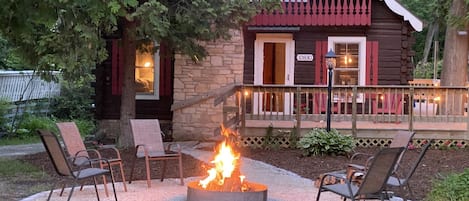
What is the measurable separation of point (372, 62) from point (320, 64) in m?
1.17

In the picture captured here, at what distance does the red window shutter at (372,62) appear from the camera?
1383cm

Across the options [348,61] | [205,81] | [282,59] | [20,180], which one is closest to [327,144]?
[205,81]

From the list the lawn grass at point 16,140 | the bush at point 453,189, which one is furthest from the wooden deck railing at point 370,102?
the lawn grass at point 16,140

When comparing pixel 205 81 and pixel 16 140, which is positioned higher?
pixel 205 81

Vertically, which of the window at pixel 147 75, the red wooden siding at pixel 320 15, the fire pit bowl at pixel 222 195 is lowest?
the fire pit bowl at pixel 222 195

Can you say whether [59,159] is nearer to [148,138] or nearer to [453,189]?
[148,138]

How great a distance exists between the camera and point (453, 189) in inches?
247

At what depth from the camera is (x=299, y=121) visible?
12.0m

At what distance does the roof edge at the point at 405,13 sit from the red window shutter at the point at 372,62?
0.83 m

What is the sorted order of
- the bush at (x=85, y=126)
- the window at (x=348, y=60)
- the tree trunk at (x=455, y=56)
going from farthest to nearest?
the bush at (x=85, y=126), the tree trunk at (x=455, y=56), the window at (x=348, y=60)

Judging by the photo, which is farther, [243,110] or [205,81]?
[205,81]

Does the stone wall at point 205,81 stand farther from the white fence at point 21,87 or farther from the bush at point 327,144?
the white fence at point 21,87

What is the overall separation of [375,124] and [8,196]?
7780 mm

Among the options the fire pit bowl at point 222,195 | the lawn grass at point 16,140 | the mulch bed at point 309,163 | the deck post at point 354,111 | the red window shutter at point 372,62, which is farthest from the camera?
the lawn grass at point 16,140
